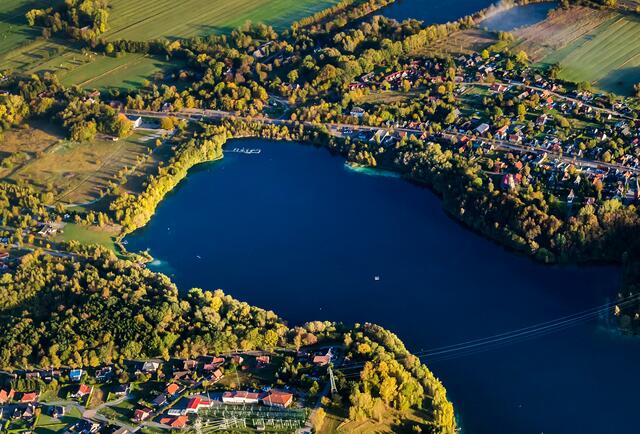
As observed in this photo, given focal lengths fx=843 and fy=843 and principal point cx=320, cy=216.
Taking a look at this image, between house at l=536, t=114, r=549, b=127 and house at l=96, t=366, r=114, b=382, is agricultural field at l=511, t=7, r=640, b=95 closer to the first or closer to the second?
house at l=536, t=114, r=549, b=127

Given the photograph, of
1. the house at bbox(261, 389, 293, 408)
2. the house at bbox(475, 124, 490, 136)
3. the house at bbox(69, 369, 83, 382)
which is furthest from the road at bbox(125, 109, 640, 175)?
the house at bbox(69, 369, 83, 382)

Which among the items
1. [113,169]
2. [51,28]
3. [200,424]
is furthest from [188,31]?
[200,424]

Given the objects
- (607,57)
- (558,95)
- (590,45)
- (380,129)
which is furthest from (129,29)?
(607,57)

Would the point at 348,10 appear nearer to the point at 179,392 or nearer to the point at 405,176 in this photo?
the point at 405,176

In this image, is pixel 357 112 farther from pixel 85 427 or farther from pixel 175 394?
pixel 85 427

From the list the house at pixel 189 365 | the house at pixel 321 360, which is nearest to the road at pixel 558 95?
the house at pixel 321 360

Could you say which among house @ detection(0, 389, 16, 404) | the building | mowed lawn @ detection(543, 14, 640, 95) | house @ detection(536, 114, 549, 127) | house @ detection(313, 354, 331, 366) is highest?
mowed lawn @ detection(543, 14, 640, 95)
